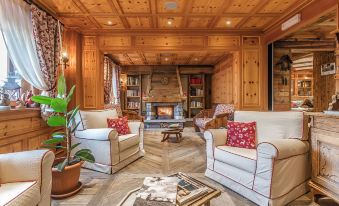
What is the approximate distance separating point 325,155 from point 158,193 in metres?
1.82

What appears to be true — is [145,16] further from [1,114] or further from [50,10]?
[1,114]

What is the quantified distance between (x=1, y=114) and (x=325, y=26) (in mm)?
5759

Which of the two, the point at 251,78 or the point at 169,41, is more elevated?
the point at 169,41

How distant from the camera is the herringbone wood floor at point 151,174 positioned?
222 centimetres

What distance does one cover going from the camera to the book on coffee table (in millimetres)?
1353

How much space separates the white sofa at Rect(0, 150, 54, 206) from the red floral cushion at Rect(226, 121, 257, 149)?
2157 millimetres

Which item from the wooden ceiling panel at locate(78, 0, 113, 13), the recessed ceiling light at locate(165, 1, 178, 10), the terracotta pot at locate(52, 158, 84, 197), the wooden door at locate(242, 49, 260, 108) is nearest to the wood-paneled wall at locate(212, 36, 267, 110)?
the wooden door at locate(242, 49, 260, 108)

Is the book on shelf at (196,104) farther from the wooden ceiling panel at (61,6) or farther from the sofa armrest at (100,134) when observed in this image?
the wooden ceiling panel at (61,6)

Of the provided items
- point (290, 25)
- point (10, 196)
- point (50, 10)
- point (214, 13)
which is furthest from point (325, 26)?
point (10, 196)

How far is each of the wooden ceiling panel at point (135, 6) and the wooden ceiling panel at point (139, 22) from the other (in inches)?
12.0

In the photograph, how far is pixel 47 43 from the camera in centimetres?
328

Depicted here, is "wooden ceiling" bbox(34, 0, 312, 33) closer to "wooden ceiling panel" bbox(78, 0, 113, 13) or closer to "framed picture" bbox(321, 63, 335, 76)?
"wooden ceiling panel" bbox(78, 0, 113, 13)

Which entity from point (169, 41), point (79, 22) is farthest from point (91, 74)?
point (169, 41)

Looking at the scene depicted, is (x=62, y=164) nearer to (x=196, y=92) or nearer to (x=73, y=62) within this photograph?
(x=73, y=62)
